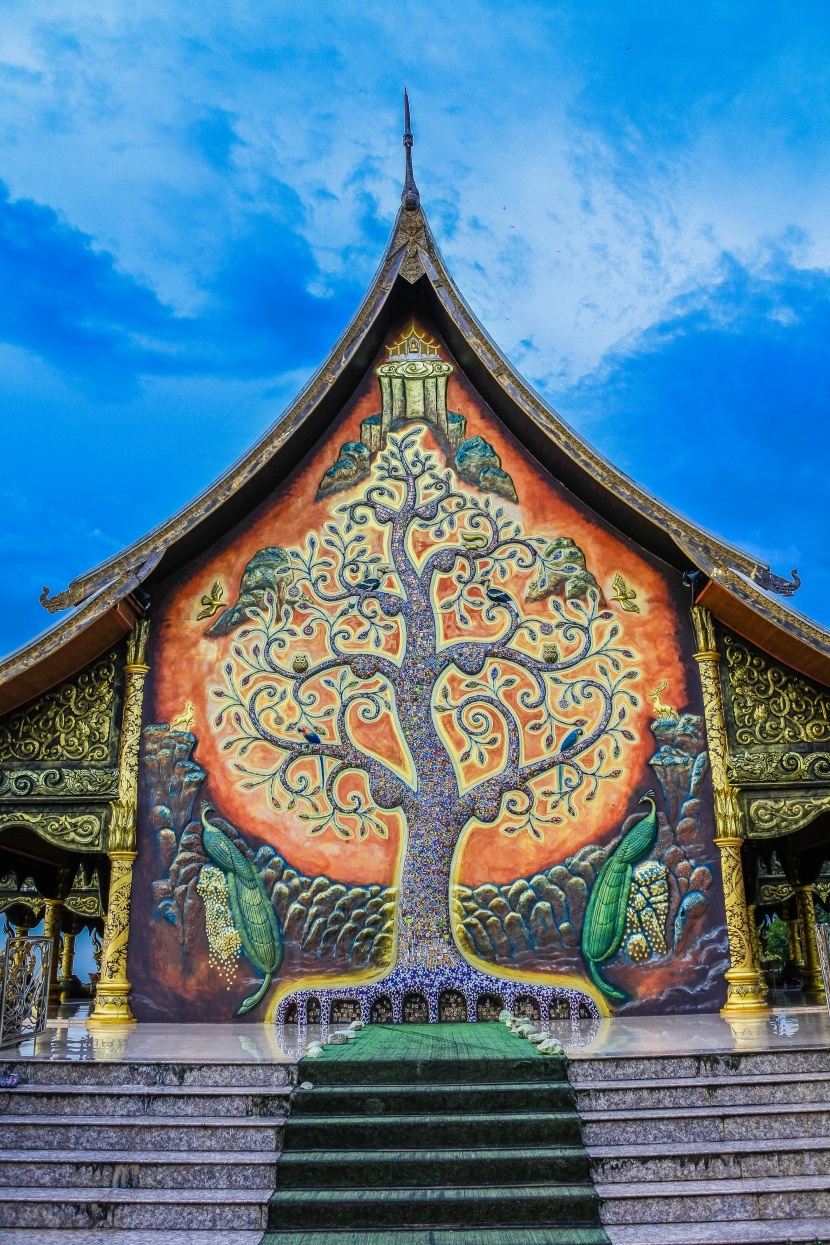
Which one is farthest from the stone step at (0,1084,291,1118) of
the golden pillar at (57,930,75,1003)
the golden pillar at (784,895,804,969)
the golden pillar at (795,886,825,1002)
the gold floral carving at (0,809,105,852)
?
the golden pillar at (784,895,804,969)

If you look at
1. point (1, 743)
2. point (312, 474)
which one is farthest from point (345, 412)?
point (1, 743)

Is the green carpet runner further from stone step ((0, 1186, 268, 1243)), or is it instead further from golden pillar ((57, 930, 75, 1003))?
golden pillar ((57, 930, 75, 1003))

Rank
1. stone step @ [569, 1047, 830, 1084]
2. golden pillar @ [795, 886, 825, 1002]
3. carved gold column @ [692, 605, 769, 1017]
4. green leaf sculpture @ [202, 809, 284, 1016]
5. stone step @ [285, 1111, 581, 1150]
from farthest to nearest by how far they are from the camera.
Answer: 1. golden pillar @ [795, 886, 825, 1002]
2. green leaf sculpture @ [202, 809, 284, 1016]
3. carved gold column @ [692, 605, 769, 1017]
4. stone step @ [569, 1047, 830, 1084]
5. stone step @ [285, 1111, 581, 1150]

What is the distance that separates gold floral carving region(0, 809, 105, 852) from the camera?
6.93 meters

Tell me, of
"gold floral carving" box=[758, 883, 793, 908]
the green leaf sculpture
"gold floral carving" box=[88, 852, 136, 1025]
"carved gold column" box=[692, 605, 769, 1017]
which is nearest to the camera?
"carved gold column" box=[692, 605, 769, 1017]

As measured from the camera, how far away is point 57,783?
7020 mm

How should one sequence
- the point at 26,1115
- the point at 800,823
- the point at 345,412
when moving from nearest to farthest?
the point at 26,1115
the point at 800,823
the point at 345,412

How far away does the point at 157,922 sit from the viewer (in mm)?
6941

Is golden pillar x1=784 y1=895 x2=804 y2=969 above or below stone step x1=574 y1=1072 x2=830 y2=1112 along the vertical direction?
above

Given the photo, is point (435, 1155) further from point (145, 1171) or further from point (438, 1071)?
point (145, 1171)

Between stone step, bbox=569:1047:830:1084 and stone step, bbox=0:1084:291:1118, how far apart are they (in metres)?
1.29

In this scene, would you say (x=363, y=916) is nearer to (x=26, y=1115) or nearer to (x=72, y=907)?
(x=26, y=1115)

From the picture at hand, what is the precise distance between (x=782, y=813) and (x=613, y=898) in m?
1.27

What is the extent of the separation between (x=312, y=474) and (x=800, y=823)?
4.34 m
